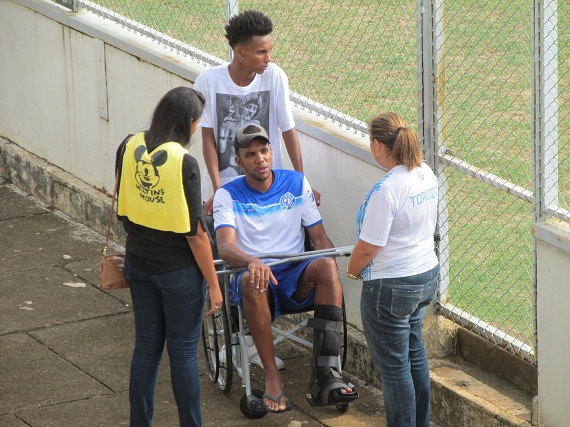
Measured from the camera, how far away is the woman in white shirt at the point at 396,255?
16.3 feet

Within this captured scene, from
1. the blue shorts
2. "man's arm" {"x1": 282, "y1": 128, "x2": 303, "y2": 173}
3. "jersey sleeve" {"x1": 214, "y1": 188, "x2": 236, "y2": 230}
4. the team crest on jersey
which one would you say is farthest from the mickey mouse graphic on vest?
"man's arm" {"x1": 282, "y1": 128, "x2": 303, "y2": 173}

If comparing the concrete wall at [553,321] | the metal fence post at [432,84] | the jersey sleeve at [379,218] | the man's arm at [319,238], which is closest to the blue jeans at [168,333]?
the jersey sleeve at [379,218]

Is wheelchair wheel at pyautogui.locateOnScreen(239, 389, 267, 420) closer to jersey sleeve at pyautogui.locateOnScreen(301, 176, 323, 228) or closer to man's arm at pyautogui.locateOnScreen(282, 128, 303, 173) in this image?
jersey sleeve at pyautogui.locateOnScreen(301, 176, 323, 228)

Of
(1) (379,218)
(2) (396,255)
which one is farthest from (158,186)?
(2) (396,255)

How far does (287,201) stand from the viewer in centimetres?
607

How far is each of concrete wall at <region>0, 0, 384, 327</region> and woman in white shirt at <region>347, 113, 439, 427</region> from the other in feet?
4.57

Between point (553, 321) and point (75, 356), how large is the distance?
9.82 feet

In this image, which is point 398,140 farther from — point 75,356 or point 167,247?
point 75,356

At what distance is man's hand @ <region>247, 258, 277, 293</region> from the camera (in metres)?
5.64

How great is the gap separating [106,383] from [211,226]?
3.65 ft

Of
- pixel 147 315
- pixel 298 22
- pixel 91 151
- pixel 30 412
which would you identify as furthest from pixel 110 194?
pixel 147 315

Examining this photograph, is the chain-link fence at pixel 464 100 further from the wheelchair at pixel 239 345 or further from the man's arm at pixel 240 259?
the man's arm at pixel 240 259

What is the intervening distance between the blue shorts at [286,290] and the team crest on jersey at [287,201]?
12.4 inches

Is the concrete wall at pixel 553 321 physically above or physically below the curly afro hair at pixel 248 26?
below
